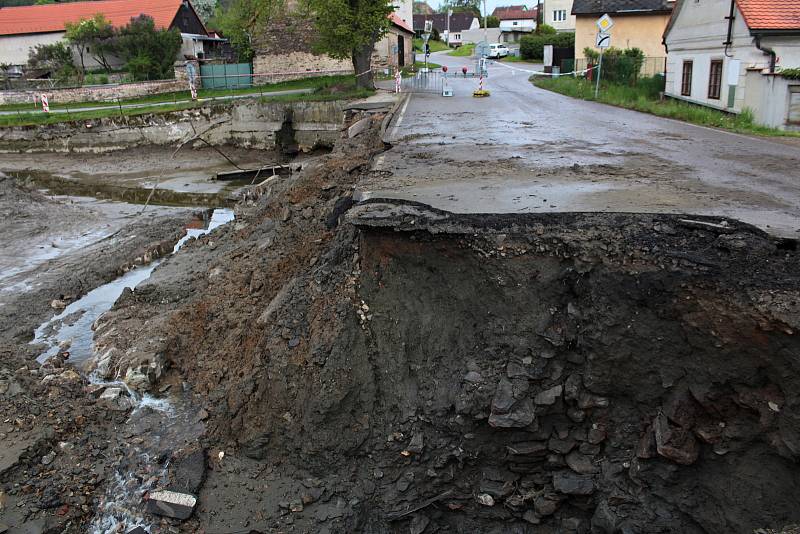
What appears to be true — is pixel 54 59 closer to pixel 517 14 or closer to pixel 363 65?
pixel 363 65

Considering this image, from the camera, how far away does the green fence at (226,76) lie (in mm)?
34750

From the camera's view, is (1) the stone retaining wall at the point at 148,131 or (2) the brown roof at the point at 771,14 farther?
(1) the stone retaining wall at the point at 148,131

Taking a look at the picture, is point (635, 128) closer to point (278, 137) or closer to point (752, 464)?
point (752, 464)

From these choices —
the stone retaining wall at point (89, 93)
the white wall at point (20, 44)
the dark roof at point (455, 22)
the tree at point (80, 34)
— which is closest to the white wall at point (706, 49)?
the stone retaining wall at point (89, 93)

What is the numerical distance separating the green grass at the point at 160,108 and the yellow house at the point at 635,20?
556 inches

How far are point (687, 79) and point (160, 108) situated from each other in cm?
2335

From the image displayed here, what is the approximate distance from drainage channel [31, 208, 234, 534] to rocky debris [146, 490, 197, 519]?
0.15 meters

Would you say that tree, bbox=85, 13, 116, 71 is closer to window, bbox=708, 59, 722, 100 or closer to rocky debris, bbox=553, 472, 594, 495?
window, bbox=708, 59, 722, 100

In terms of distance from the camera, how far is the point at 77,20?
4034 cm

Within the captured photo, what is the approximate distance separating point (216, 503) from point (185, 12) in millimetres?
44486

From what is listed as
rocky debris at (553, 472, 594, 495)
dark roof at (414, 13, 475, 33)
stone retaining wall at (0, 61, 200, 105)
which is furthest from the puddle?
dark roof at (414, 13, 475, 33)

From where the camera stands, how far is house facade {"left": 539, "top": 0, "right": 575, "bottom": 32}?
205ft

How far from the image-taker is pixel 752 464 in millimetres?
4973

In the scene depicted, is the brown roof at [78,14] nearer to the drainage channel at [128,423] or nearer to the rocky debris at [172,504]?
the drainage channel at [128,423]
